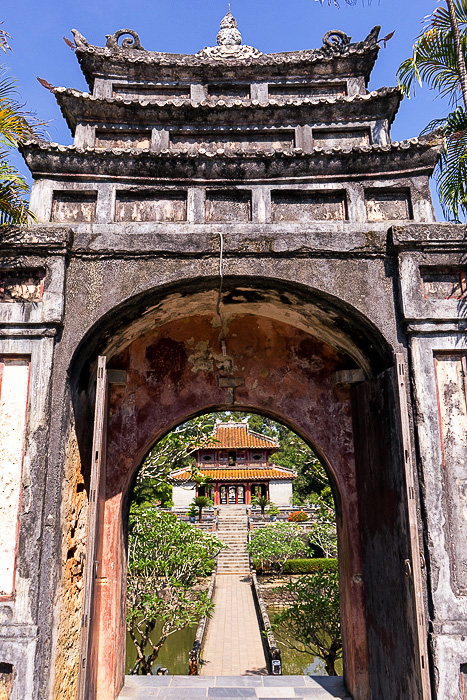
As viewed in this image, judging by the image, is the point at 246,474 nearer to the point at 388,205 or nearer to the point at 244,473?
the point at 244,473

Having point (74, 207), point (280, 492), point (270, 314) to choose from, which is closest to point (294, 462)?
point (280, 492)

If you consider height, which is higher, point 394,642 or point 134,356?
point 134,356

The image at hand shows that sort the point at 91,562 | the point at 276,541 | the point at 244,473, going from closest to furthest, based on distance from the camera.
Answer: the point at 91,562
the point at 276,541
the point at 244,473

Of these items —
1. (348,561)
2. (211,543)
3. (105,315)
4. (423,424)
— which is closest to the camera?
(423,424)

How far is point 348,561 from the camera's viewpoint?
5.76 meters

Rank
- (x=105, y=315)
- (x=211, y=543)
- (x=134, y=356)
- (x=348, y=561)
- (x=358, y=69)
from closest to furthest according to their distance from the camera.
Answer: (x=105, y=315) < (x=348, y=561) < (x=134, y=356) < (x=358, y=69) < (x=211, y=543)

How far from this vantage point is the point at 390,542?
466 cm

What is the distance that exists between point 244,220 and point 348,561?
12.3 feet

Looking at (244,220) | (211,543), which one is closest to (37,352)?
(244,220)

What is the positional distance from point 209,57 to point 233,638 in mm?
13543

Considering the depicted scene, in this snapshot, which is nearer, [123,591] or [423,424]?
[423,424]

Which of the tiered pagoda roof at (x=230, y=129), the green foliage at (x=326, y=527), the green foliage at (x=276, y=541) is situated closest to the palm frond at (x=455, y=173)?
the tiered pagoda roof at (x=230, y=129)

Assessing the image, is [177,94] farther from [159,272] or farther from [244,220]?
[159,272]

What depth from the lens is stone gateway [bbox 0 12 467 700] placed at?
4.18m
